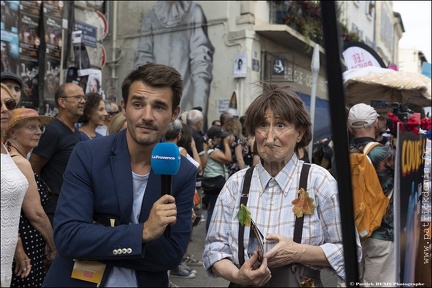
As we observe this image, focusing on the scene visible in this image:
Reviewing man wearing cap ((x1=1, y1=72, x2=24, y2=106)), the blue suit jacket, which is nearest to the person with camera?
man wearing cap ((x1=1, y1=72, x2=24, y2=106))

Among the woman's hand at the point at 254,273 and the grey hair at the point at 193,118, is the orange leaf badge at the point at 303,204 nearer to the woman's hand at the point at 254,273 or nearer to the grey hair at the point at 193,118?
the woman's hand at the point at 254,273

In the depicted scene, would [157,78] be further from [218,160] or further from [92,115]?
[218,160]

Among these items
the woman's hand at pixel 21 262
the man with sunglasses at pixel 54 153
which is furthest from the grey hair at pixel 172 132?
the woman's hand at pixel 21 262

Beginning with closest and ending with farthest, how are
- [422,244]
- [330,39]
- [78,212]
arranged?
[330,39] → [422,244] → [78,212]

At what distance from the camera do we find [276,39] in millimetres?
15273

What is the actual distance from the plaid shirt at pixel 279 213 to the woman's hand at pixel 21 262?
1444 mm

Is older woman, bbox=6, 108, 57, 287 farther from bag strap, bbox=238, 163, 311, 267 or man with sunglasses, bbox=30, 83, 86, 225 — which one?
bag strap, bbox=238, 163, 311, 267

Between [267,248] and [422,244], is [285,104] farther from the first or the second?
[422,244]

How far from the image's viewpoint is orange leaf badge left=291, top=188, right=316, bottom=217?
2.02 metres

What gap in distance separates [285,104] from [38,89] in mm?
7688

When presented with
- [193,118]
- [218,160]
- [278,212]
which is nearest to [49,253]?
[278,212]

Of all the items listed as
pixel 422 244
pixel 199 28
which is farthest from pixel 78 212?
pixel 199 28

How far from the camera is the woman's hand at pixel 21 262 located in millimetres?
3016

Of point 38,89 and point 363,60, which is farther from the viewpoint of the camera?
point 38,89
